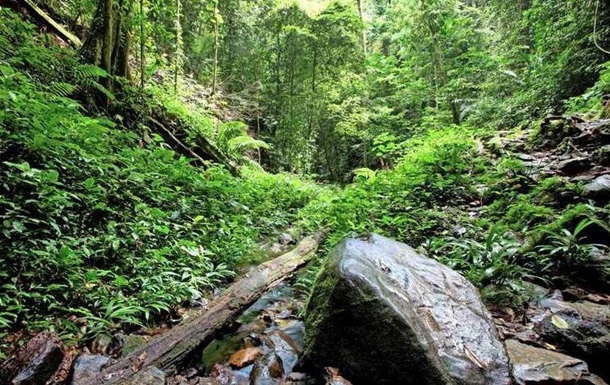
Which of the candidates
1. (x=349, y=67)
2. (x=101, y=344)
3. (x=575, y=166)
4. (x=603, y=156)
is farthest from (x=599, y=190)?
(x=349, y=67)

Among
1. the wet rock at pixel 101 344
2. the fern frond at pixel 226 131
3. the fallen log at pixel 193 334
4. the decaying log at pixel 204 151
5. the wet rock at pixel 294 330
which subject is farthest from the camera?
the fern frond at pixel 226 131

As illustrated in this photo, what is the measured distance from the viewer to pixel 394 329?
2.35 m

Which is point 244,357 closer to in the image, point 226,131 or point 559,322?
point 559,322

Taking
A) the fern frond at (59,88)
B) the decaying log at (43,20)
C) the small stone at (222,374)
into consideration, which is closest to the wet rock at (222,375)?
the small stone at (222,374)

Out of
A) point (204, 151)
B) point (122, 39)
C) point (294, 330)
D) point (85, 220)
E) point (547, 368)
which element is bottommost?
point (294, 330)

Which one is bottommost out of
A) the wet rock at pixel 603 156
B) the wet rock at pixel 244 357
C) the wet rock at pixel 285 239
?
the wet rock at pixel 244 357

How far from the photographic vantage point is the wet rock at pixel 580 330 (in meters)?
2.49

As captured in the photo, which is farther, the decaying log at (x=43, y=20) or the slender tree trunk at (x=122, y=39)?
the decaying log at (x=43, y=20)

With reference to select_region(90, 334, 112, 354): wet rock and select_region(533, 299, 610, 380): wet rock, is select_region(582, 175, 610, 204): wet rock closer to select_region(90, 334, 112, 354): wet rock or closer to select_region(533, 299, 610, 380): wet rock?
select_region(533, 299, 610, 380): wet rock

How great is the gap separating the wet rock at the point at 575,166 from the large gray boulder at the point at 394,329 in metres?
4.00

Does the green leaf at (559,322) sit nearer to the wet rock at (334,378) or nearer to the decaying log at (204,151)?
the wet rock at (334,378)

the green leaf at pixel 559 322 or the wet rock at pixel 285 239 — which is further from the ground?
the green leaf at pixel 559 322

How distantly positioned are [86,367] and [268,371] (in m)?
1.28

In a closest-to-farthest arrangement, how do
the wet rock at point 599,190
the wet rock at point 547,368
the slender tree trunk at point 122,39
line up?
the wet rock at point 547,368 < the wet rock at point 599,190 < the slender tree trunk at point 122,39
